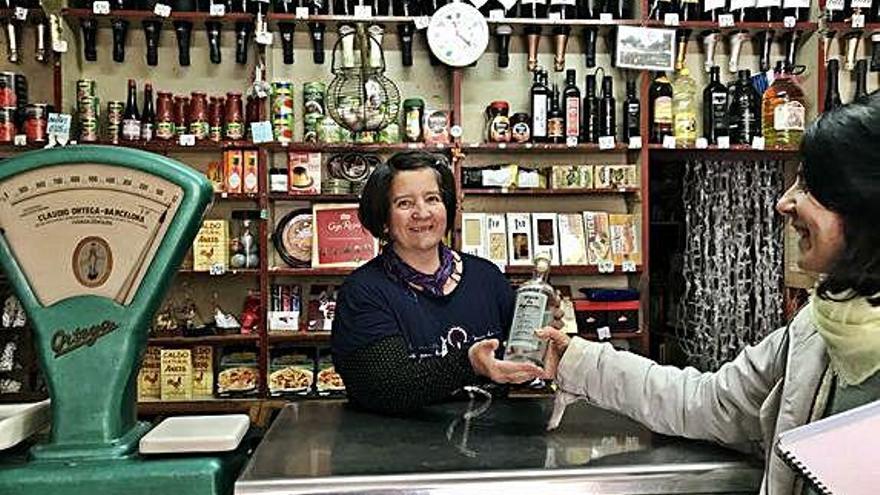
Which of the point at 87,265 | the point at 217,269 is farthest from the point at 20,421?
the point at 217,269

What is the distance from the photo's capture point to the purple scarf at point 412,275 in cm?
200

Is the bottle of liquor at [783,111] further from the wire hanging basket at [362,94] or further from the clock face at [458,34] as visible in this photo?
the wire hanging basket at [362,94]

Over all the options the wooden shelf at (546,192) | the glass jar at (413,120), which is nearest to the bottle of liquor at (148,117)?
the glass jar at (413,120)

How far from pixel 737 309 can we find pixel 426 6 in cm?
206

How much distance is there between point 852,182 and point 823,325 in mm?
172

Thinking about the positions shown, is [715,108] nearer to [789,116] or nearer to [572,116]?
[789,116]

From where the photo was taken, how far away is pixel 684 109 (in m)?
4.36

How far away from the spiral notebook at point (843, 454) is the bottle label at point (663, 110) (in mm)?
3504

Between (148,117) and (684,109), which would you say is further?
(684,109)

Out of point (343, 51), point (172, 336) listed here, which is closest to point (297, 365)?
point (172, 336)

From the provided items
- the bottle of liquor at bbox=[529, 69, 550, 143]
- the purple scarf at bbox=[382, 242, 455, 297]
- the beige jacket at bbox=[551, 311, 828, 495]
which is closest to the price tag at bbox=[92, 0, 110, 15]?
the bottle of liquor at bbox=[529, 69, 550, 143]

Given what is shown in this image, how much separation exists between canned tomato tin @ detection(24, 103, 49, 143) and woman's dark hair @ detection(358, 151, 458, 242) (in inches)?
100

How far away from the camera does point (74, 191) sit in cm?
130

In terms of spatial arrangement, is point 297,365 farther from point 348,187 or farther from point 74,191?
point 74,191
